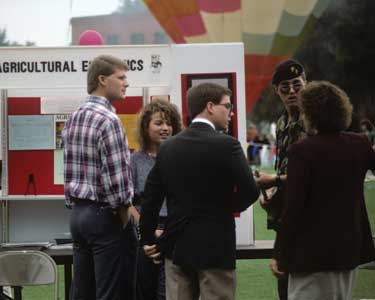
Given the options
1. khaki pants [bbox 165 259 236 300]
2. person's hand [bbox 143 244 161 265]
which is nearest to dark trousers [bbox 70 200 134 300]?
person's hand [bbox 143 244 161 265]

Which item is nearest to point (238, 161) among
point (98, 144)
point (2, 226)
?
point (98, 144)

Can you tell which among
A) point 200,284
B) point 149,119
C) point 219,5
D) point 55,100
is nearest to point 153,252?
point 200,284

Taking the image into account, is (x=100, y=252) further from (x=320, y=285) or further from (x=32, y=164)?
(x=32, y=164)

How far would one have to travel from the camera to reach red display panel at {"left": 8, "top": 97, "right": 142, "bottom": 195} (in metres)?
6.86

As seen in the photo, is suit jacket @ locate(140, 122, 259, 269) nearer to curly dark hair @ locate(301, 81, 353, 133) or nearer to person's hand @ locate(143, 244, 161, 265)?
person's hand @ locate(143, 244, 161, 265)

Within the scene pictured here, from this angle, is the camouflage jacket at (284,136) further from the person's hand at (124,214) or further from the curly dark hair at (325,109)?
the person's hand at (124,214)

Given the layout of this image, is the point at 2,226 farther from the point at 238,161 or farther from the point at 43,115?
the point at 238,161

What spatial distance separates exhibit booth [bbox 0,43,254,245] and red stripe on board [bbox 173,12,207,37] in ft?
40.8

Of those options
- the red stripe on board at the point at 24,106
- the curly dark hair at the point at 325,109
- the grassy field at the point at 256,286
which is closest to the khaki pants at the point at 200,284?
the curly dark hair at the point at 325,109

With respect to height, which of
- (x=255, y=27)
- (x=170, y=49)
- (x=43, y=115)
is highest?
(x=255, y=27)

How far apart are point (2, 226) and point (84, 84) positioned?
47.6 inches

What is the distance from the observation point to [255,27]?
19562mm

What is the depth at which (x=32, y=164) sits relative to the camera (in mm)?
6906

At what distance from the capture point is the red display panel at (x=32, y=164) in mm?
6859
